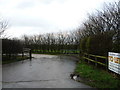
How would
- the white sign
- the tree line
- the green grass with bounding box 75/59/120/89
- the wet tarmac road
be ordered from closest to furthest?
the green grass with bounding box 75/59/120/89, the wet tarmac road, the white sign, the tree line

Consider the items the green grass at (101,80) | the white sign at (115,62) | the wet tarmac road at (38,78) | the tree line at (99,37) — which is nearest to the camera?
the green grass at (101,80)

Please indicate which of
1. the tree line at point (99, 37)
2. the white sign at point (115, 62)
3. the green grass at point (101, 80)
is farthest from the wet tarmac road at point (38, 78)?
the tree line at point (99, 37)

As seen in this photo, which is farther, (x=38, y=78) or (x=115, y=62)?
(x=38, y=78)

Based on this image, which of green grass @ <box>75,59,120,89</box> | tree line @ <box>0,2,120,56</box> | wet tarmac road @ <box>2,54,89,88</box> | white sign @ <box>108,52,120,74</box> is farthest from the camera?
tree line @ <box>0,2,120,56</box>

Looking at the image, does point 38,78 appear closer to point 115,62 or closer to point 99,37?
point 115,62

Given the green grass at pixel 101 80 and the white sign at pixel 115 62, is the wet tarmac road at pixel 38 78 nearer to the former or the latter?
the green grass at pixel 101 80

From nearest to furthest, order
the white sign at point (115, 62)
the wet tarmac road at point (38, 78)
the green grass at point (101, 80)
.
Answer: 1. the green grass at point (101, 80)
2. the wet tarmac road at point (38, 78)
3. the white sign at point (115, 62)

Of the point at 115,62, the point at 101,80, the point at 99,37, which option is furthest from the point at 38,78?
the point at 99,37

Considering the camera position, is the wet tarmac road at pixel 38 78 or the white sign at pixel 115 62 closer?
the wet tarmac road at pixel 38 78

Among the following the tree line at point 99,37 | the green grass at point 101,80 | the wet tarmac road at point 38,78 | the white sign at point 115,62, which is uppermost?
the tree line at point 99,37

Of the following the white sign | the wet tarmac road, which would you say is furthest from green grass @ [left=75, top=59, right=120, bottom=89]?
the wet tarmac road

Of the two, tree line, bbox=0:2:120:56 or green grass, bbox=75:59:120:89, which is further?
tree line, bbox=0:2:120:56

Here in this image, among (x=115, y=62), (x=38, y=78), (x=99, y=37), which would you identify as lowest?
(x=38, y=78)

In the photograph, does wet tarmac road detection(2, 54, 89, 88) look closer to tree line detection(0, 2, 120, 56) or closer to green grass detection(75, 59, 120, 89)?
green grass detection(75, 59, 120, 89)
